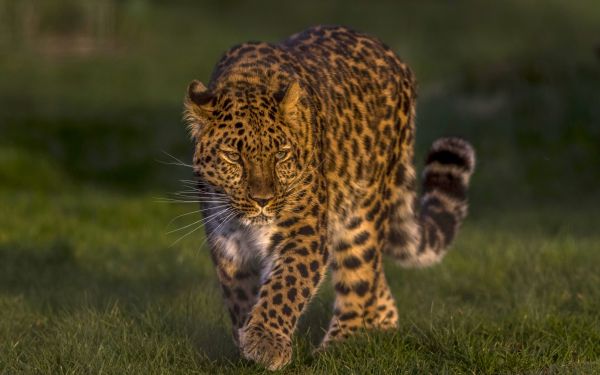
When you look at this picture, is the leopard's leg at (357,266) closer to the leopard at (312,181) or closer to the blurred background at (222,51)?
the leopard at (312,181)

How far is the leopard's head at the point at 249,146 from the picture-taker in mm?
6078

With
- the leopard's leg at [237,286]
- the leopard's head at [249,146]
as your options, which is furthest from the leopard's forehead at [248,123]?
the leopard's leg at [237,286]

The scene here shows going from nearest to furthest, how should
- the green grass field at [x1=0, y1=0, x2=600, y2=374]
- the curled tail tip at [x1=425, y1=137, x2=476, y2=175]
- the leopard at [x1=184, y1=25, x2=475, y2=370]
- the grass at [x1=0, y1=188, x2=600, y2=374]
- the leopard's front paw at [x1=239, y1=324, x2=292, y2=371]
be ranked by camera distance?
the leopard's front paw at [x1=239, y1=324, x2=292, y2=371], the leopard at [x1=184, y1=25, x2=475, y2=370], the grass at [x1=0, y1=188, x2=600, y2=374], the green grass field at [x1=0, y1=0, x2=600, y2=374], the curled tail tip at [x1=425, y1=137, x2=476, y2=175]

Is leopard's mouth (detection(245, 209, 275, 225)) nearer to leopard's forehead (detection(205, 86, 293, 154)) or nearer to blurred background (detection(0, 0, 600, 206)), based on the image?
leopard's forehead (detection(205, 86, 293, 154))

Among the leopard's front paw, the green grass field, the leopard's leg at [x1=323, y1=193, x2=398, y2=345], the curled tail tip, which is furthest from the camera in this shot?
the curled tail tip

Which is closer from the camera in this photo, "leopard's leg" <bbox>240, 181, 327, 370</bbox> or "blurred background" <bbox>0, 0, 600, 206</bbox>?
"leopard's leg" <bbox>240, 181, 327, 370</bbox>

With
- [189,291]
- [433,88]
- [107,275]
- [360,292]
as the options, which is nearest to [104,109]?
[433,88]

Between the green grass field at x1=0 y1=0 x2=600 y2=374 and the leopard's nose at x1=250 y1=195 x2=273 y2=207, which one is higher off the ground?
the leopard's nose at x1=250 y1=195 x2=273 y2=207

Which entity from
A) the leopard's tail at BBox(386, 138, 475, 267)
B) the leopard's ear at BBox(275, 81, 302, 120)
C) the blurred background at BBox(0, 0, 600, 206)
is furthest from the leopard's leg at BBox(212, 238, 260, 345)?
the blurred background at BBox(0, 0, 600, 206)

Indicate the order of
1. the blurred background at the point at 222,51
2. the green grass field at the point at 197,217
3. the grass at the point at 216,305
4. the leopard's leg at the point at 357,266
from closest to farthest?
the grass at the point at 216,305
the green grass field at the point at 197,217
the leopard's leg at the point at 357,266
the blurred background at the point at 222,51

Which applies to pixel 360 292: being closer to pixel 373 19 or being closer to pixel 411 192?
pixel 411 192

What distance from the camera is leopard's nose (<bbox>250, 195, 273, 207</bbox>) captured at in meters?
6.05

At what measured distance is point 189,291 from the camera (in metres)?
8.70

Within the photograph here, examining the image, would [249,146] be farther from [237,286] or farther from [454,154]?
[454,154]
